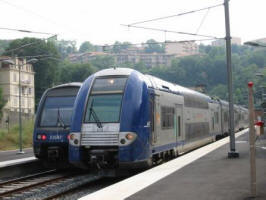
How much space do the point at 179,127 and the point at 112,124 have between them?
6.30m

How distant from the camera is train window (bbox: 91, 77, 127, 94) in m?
13.9

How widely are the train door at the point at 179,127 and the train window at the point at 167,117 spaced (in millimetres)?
634

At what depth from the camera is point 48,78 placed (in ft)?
307

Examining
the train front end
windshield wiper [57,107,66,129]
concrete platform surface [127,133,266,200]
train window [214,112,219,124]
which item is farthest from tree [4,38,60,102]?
concrete platform surface [127,133,266,200]

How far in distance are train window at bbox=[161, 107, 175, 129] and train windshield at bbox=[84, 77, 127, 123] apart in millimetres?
2578

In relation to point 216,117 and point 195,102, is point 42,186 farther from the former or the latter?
point 216,117

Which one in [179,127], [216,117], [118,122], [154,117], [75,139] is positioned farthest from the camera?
[216,117]

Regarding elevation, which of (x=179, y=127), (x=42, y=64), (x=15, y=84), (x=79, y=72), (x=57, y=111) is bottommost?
(x=179, y=127)

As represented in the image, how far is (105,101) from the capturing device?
13.8 meters

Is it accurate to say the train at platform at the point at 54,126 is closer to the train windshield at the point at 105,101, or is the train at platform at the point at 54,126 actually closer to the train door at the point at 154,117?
the train windshield at the point at 105,101

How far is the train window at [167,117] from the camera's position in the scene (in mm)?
15987

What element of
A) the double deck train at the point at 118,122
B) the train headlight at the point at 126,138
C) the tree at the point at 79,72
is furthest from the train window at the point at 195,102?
the tree at the point at 79,72

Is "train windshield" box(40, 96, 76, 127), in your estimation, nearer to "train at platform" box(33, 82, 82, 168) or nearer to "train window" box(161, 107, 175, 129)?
"train at platform" box(33, 82, 82, 168)

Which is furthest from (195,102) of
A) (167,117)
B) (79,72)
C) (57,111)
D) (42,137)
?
(79,72)
